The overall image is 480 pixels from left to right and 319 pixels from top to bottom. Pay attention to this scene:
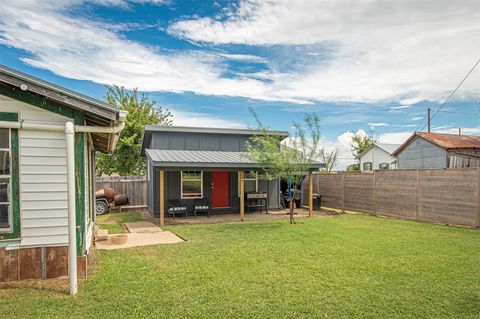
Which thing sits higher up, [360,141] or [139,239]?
[360,141]

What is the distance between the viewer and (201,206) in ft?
43.1

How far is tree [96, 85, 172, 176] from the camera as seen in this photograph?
72.8ft

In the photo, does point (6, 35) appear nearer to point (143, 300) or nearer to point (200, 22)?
point (200, 22)

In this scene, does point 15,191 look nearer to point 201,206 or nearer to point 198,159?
point 198,159

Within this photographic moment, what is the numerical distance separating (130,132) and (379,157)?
855 inches

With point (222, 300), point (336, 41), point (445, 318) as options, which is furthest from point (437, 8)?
point (222, 300)

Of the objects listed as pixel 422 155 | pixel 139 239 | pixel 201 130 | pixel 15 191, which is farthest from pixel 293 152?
pixel 422 155

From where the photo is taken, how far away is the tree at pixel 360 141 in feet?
129

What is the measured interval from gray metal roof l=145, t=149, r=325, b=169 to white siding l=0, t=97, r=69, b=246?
5758 millimetres

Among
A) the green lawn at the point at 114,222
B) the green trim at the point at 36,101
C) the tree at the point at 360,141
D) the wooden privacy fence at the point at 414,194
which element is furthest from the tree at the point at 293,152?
the tree at the point at 360,141

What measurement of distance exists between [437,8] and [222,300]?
10.3 metres

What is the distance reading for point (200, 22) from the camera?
10.2 meters

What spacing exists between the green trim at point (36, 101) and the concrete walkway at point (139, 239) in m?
3.68

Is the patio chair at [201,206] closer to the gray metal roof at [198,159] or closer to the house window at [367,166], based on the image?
the gray metal roof at [198,159]
